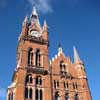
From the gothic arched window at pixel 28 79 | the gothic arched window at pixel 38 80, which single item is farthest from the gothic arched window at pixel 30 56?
the gothic arched window at pixel 38 80

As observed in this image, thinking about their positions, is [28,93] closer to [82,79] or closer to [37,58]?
[37,58]

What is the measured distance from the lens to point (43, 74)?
151ft

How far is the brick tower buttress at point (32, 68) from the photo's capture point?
139 ft

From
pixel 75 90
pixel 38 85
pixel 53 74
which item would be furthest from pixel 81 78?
pixel 38 85

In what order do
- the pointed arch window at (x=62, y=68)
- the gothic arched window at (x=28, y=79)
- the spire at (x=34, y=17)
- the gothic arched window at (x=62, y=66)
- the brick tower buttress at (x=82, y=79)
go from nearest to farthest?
the gothic arched window at (x=28, y=79), the brick tower buttress at (x=82, y=79), the pointed arch window at (x=62, y=68), the gothic arched window at (x=62, y=66), the spire at (x=34, y=17)

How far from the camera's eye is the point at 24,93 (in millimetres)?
41344

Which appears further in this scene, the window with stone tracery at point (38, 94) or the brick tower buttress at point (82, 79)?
the brick tower buttress at point (82, 79)

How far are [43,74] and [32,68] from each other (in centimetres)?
262

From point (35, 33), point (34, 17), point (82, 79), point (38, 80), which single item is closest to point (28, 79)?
point (38, 80)

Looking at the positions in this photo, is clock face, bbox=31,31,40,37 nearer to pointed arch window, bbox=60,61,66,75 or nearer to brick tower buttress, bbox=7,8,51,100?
brick tower buttress, bbox=7,8,51,100

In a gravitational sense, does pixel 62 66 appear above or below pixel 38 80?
above

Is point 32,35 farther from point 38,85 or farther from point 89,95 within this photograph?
point 89,95

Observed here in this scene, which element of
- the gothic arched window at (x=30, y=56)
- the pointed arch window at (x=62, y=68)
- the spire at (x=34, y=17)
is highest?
the spire at (x=34, y=17)

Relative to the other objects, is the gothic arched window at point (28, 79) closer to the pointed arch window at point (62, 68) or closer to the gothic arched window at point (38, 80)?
the gothic arched window at point (38, 80)
